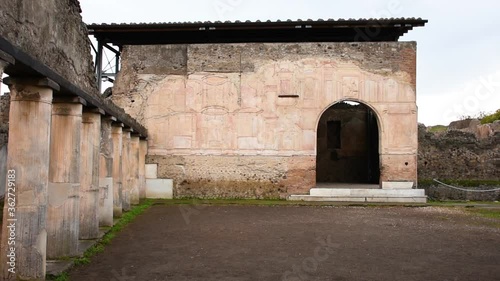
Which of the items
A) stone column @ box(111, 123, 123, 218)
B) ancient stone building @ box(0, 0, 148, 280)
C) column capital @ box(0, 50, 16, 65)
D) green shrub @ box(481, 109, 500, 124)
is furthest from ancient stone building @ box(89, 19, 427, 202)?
green shrub @ box(481, 109, 500, 124)

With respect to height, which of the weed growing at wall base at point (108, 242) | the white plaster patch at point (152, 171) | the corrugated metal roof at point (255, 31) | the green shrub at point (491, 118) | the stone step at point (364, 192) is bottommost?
the weed growing at wall base at point (108, 242)

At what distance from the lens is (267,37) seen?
56.3ft

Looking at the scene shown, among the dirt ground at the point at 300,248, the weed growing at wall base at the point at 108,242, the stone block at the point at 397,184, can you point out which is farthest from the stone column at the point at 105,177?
the stone block at the point at 397,184

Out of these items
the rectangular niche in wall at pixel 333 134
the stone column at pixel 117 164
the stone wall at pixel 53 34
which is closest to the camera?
the stone wall at pixel 53 34

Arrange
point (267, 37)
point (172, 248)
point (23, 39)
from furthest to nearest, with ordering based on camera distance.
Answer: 1. point (267, 37)
2. point (172, 248)
3. point (23, 39)

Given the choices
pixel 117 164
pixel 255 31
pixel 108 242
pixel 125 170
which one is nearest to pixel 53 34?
pixel 108 242

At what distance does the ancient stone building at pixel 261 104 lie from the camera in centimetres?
1490

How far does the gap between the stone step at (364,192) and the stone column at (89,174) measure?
835cm

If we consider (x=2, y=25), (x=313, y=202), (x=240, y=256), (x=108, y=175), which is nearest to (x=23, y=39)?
(x=2, y=25)

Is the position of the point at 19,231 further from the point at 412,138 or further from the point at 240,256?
the point at 412,138

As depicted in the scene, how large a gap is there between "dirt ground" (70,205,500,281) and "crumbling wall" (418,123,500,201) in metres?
6.09

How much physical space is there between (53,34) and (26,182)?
196cm

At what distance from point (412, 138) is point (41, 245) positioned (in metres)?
12.5

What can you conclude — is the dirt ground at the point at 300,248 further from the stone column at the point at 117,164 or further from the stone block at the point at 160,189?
the stone block at the point at 160,189
